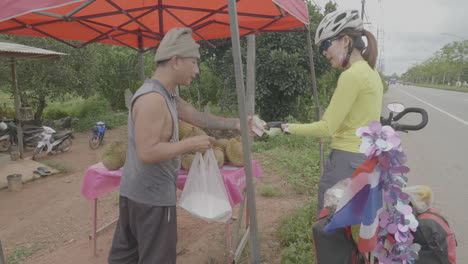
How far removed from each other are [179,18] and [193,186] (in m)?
2.00

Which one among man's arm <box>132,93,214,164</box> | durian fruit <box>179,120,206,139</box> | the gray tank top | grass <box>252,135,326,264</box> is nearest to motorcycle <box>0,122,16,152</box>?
grass <box>252,135,326,264</box>

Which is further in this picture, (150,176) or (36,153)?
(36,153)

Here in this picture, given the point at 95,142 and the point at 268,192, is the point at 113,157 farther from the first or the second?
the point at 95,142

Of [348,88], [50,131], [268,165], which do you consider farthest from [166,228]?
[50,131]

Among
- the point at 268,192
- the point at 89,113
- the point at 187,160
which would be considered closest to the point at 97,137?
the point at 89,113

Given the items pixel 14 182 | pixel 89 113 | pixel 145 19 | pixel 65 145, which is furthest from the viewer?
pixel 89 113

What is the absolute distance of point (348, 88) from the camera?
1.83 m

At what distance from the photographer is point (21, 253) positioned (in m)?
3.62

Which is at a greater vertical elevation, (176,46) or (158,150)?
(176,46)

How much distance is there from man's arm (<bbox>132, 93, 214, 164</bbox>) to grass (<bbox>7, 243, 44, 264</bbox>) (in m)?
2.77

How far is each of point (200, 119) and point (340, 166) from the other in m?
1.04

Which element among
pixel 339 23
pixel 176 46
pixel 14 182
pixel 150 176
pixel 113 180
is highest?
pixel 339 23

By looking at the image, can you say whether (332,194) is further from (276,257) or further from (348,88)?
(276,257)

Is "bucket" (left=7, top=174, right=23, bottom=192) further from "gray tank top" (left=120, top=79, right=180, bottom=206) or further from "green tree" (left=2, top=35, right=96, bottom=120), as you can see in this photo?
"gray tank top" (left=120, top=79, right=180, bottom=206)
